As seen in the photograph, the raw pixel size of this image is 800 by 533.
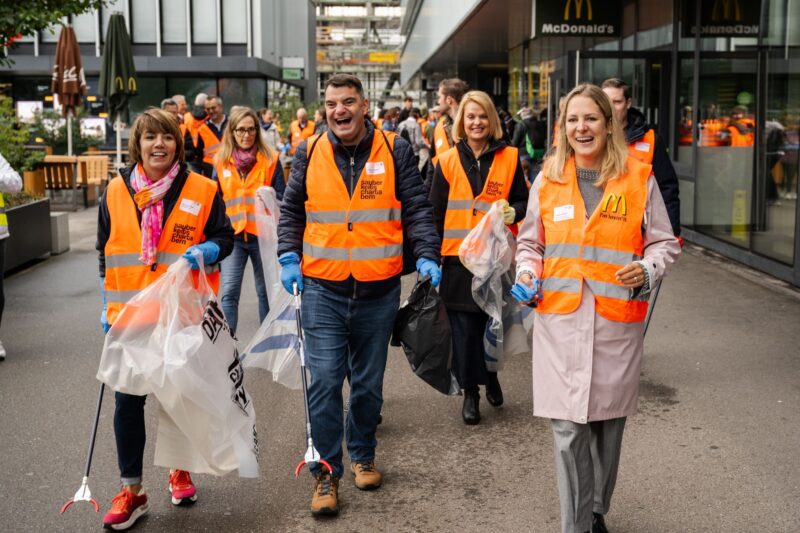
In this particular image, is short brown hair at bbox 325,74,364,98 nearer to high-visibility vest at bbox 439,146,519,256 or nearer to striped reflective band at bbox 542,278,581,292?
striped reflective band at bbox 542,278,581,292

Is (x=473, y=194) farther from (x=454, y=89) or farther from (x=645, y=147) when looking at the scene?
(x=454, y=89)

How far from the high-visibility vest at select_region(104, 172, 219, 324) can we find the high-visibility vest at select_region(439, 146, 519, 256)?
2.05m

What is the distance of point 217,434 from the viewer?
14.2 feet

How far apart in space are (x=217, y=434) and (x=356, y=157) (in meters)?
1.42

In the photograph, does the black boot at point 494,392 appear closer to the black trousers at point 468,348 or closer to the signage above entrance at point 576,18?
the black trousers at point 468,348

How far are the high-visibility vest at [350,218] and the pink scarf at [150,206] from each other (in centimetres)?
68

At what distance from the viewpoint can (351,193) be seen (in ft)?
15.5

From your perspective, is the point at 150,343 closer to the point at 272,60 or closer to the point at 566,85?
the point at 566,85

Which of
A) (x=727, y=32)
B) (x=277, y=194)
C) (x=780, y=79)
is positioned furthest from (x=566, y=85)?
(x=277, y=194)

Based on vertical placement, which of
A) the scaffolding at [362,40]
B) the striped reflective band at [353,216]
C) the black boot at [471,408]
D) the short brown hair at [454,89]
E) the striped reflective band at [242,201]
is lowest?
the black boot at [471,408]

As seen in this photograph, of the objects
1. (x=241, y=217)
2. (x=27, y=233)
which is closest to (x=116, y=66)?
(x=27, y=233)

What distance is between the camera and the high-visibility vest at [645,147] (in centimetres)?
582

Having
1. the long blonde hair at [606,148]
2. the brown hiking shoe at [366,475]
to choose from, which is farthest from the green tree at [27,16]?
the long blonde hair at [606,148]

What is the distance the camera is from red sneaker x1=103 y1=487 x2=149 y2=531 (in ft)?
14.5
